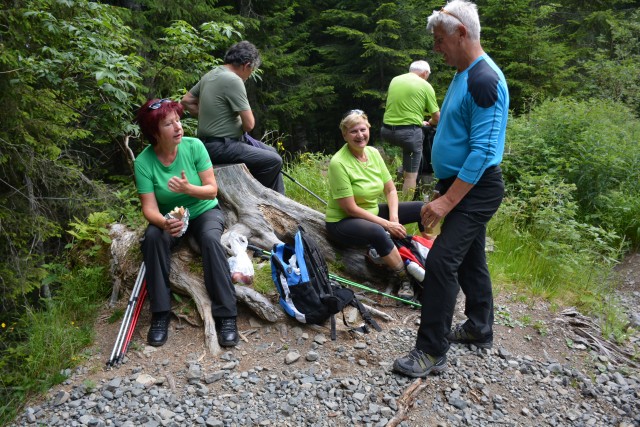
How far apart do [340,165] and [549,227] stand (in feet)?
10.9

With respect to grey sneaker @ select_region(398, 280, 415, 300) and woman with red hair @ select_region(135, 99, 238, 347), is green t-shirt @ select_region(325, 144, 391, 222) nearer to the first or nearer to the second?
grey sneaker @ select_region(398, 280, 415, 300)

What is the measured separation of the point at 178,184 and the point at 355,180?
4.99 feet

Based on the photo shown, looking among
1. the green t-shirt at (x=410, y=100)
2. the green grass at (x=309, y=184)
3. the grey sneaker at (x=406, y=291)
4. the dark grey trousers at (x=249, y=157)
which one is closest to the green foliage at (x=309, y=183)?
the green grass at (x=309, y=184)

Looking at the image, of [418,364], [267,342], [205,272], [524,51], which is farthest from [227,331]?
[524,51]

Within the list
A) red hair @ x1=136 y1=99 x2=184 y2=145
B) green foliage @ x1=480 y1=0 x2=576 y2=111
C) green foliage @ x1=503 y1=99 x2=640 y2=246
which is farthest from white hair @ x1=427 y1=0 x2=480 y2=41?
green foliage @ x1=480 y1=0 x2=576 y2=111

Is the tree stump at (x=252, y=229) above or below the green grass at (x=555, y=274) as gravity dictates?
above

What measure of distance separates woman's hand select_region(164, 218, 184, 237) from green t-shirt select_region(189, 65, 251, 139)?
4.99 feet

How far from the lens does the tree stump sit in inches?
174

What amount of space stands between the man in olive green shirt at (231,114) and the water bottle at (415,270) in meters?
1.86

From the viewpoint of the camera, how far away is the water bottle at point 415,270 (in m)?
4.27

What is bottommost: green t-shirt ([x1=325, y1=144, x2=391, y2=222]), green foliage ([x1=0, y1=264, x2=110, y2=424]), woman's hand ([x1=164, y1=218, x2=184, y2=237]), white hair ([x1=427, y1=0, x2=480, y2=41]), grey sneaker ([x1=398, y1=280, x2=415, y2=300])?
green foliage ([x1=0, y1=264, x2=110, y2=424])

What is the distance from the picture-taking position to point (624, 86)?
13227mm

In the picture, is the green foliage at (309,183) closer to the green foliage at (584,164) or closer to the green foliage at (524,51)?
the green foliage at (584,164)

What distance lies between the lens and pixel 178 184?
152 inches
